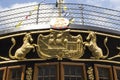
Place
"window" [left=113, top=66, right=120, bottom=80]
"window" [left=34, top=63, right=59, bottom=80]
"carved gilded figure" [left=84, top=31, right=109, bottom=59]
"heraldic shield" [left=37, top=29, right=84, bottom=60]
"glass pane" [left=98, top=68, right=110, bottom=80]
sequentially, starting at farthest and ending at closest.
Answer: "window" [left=113, top=66, right=120, bottom=80] → "glass pane" [left=98, top=68, right=110, bottom=80] → "carved gilded figure" [left=84, top=31, right=109, bottom=59] → "heraldic shield" [left=37, top=29, right=84, bottom=60] → "window" [left=34, top=63, right=59, bottom=80]

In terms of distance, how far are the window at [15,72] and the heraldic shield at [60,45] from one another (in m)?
1.07

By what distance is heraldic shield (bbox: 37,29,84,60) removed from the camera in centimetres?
1380

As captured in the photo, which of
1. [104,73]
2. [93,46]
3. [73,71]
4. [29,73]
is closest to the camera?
[29,73]

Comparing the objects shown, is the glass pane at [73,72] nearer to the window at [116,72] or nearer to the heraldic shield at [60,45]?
the heraldic shield at [60,45]

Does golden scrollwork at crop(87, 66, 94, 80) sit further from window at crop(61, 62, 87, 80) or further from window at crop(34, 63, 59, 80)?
window at crop(34, 63, 59, 80)

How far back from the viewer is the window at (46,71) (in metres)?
13.6

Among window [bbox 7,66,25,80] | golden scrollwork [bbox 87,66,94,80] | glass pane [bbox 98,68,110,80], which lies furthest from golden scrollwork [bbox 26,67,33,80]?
glass pane [bbox 98,68,110,80]

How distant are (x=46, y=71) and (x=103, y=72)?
8.51ft

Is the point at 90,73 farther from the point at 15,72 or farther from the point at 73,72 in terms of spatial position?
the point at 15,72

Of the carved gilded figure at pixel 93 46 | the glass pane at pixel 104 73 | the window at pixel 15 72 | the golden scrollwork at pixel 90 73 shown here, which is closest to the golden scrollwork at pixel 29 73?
the window at pixel 15 72

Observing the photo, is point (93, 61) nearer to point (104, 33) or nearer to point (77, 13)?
point (104, 33)

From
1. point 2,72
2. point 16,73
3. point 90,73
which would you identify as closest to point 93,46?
point 90,73

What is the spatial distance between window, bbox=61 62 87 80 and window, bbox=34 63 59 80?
373 mm

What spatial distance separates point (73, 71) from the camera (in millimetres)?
13805
